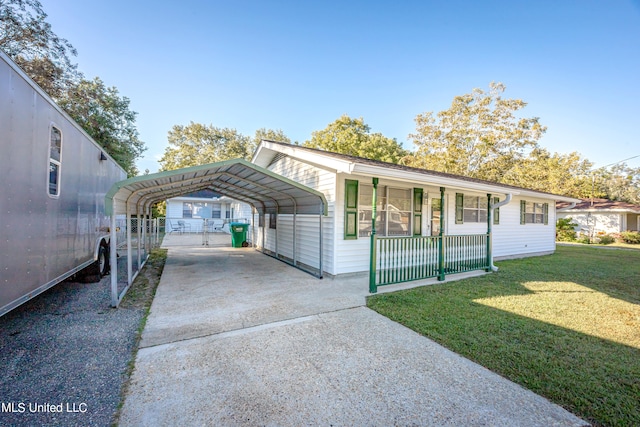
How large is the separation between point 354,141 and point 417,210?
1891cm

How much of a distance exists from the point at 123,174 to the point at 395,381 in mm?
9637

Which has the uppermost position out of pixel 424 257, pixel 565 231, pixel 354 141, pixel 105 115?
pixel 354 141

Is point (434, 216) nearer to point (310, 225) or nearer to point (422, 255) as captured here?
point (422, 255)

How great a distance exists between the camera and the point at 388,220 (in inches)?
278

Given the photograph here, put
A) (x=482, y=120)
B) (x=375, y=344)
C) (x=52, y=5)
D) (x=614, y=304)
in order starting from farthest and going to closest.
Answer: (x=482, y=120) → (x=52, y=5) → (x=614, y=304) → (x=375, y=344)

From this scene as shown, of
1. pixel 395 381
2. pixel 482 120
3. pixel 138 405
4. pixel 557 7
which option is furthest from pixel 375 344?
pixel 482 120

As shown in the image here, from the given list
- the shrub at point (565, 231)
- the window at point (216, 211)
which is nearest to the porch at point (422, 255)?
the shrub at point (565, 231)

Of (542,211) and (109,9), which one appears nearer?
(109,9)

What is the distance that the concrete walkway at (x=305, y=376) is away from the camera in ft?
6.72

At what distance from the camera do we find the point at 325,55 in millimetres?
12922

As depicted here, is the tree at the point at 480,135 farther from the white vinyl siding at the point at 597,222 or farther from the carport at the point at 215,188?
the carport at the point at 215,188

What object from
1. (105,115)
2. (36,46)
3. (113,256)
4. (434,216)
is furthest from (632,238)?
(36,46)

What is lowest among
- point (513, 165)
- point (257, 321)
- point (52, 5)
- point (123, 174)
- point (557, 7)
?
point (257, 321)

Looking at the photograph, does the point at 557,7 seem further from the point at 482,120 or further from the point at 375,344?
the point at 482,120
